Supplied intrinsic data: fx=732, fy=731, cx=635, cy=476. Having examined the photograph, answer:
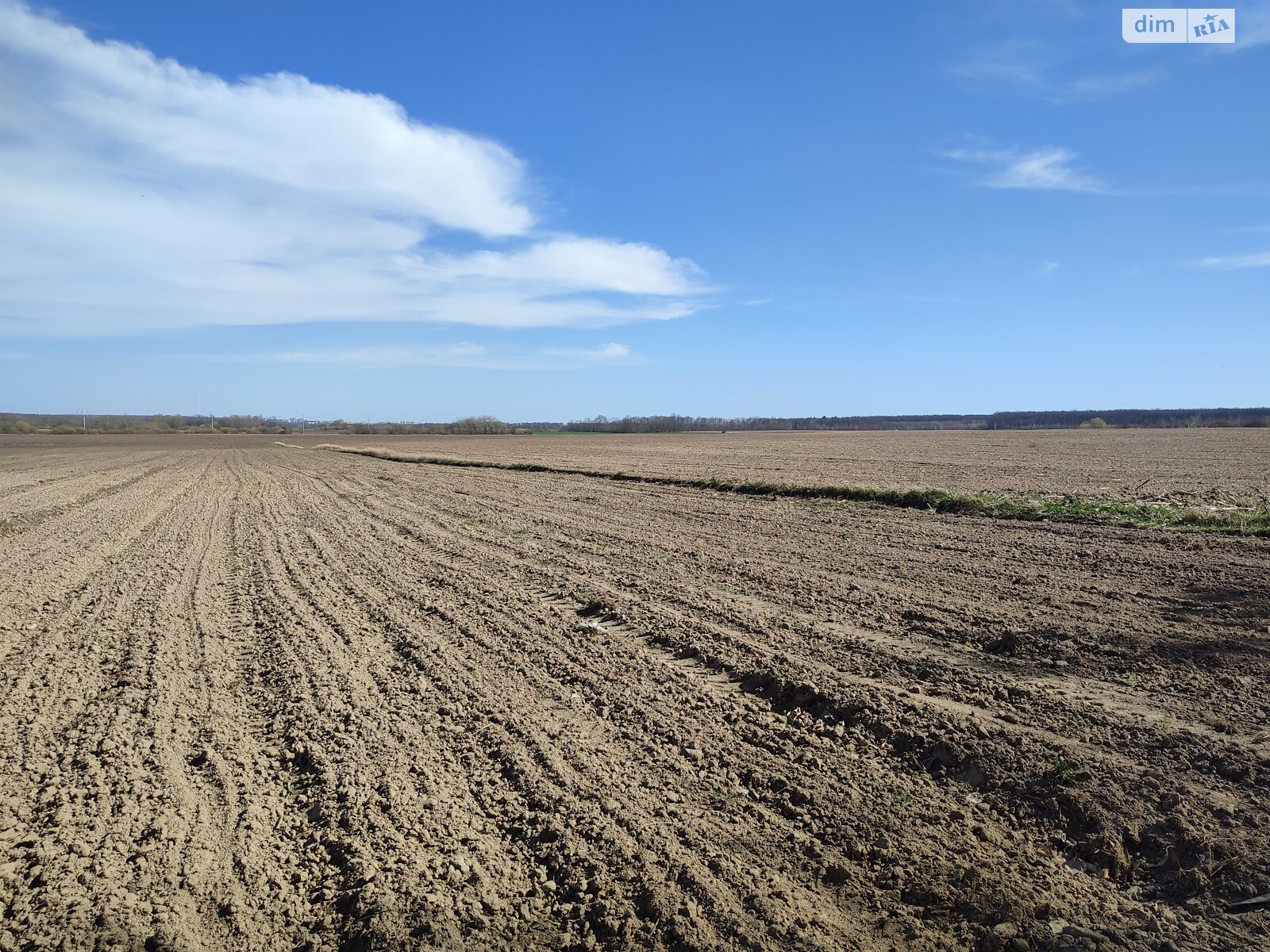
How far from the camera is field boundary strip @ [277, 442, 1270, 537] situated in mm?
12297

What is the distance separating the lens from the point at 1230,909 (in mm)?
3201

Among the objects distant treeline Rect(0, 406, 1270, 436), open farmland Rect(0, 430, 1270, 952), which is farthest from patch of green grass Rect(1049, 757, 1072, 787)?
distant treeline Rect(0, 406, 1270, 436)

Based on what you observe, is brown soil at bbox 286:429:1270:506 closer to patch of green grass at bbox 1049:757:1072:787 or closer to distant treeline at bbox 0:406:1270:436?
patch of green grass at bbox 1049:757:1072:787

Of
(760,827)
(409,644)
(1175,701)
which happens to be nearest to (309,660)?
(409,644)

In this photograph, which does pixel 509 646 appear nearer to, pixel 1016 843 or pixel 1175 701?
pixel 1016 843

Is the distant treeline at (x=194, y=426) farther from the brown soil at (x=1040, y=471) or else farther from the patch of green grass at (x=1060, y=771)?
the patch of green grass at (x=1060, y=771)

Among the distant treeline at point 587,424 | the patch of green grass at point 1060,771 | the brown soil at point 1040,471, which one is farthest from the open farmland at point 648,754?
the distant treeline at point 587,424

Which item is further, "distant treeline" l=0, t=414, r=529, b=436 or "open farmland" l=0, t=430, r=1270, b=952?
"distant treeline" l=0, t=414, r=529, b=436

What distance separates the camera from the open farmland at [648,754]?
130 inches

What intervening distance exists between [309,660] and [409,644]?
881mm

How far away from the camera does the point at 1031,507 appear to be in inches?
574

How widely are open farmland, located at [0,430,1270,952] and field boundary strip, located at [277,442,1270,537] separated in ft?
7.51

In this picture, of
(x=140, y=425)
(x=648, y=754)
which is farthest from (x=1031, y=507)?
(x=140, y=425)

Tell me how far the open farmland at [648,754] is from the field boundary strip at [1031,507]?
90.1 inches
